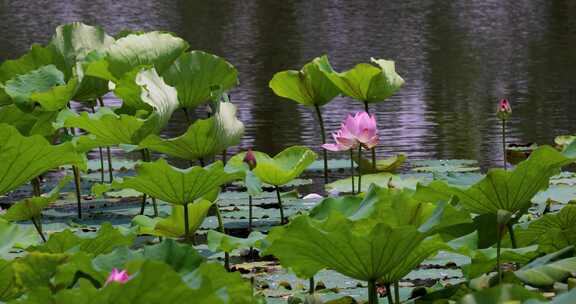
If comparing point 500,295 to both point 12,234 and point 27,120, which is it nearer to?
point 12,234

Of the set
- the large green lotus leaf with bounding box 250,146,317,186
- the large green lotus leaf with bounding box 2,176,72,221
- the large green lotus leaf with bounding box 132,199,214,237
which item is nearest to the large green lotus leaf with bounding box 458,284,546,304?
the large green lotus leaf with bounding box 132,199,214,237

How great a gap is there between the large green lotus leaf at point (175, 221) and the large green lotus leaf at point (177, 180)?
7 centimetres

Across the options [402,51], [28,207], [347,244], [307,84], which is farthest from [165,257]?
[402,51]

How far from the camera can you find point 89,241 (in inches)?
64.0

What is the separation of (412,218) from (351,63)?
16.3ft

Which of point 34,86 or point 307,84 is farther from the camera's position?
point 307,84

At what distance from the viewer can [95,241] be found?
64.1 inches

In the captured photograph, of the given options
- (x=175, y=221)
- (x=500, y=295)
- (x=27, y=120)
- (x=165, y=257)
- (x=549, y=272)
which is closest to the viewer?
(x=500, y=295)

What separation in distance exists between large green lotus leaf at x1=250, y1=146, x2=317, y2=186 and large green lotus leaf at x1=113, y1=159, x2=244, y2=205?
46 cm

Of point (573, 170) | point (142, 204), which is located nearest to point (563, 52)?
point (573, 170)

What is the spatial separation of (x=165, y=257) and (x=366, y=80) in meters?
1.89

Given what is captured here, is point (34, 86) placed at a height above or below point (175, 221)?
above

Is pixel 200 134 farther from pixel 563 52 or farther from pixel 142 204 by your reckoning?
pixel 563 52

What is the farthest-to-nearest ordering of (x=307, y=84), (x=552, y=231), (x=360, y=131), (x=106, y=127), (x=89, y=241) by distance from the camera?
(x=307, y=84)
(x=106, y=127)
(x=360, y=131)
(x=552, y=231)
(x=89, y=241)
